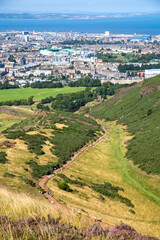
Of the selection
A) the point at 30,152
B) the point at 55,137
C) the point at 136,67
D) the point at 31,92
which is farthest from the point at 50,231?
the point at 136,67

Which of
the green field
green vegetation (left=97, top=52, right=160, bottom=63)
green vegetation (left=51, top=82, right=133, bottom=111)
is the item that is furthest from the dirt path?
green vegetation (left=97, top=52, right=160, bottom=63)

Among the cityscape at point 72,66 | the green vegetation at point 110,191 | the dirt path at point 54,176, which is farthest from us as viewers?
the cityscape at point 72,66

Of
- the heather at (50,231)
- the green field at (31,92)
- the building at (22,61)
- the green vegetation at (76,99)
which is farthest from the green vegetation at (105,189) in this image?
the building at (22,61)

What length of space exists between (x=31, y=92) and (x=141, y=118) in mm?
44504

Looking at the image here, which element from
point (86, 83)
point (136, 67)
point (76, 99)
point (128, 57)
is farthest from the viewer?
point (128, 57)

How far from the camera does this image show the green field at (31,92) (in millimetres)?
73744

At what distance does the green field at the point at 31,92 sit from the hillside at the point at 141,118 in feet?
81.9

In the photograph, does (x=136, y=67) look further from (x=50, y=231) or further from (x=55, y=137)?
(x=50, y=231)

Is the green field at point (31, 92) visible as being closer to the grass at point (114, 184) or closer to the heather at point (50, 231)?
the grass at point (114, 184)

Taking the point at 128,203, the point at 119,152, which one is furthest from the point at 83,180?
the point at 119,152

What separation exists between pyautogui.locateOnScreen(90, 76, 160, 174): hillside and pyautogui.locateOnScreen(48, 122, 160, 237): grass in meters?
1.20

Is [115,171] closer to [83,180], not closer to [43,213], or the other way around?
[83,180]

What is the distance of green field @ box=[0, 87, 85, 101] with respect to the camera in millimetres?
73744

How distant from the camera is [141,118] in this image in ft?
133
